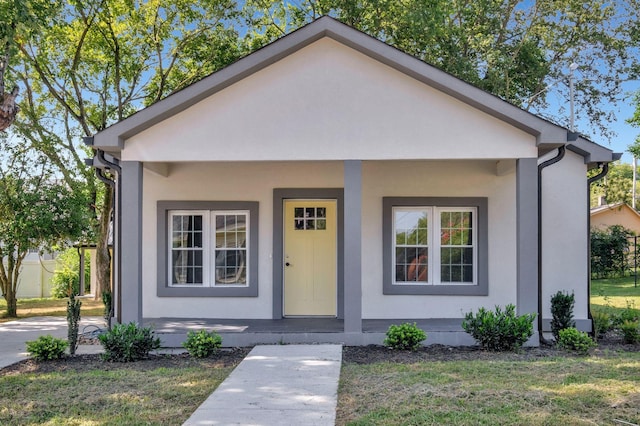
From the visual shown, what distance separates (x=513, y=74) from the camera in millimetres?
18359

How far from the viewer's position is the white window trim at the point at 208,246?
10.4 m

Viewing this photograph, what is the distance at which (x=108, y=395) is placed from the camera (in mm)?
5984

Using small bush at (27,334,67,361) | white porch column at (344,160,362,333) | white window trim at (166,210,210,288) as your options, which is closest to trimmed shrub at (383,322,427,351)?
white porch column at (344,160,362,333)

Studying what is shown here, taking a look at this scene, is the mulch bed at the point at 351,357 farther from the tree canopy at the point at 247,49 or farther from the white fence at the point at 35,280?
the white fence at the point at 35,280

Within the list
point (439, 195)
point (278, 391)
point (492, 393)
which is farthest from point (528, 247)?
point (278, 391)

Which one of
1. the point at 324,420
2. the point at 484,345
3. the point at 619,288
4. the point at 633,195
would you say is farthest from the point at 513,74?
the point at 633,195

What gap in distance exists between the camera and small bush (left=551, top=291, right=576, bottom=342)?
29.1ft

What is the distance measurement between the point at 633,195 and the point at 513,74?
2482cm

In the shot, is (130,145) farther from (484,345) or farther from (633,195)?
(633,195)

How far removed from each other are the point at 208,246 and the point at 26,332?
13.5 ft

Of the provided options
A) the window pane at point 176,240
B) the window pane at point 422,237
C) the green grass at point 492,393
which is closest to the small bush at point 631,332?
the green grass at point 492,393

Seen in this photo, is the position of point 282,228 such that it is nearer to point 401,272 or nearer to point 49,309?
point 401,272

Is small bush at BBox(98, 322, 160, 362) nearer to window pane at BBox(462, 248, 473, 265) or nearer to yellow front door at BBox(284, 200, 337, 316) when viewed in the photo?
yellow front door at BBox(284, 200, 337, 316)

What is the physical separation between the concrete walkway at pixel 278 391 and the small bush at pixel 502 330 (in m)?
2.12
